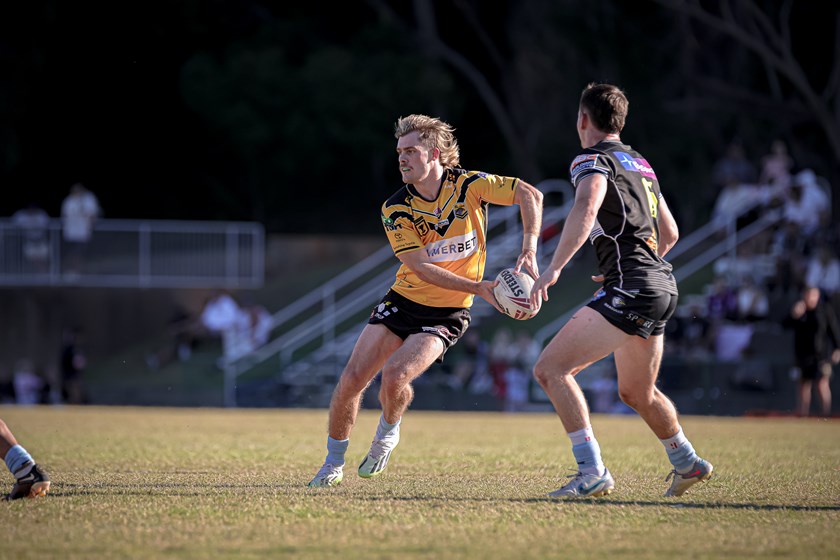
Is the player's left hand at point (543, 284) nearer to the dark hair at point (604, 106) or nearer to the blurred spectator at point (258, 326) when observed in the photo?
the dark hair at point (604, 106)

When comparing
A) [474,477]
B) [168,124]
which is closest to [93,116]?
[168,124]

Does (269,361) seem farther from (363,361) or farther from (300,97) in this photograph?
(363,361)

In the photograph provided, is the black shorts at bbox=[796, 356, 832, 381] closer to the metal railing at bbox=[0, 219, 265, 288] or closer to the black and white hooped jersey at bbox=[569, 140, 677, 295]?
the black and white hooped jersey at bbox=[569, 140, 677, 295]

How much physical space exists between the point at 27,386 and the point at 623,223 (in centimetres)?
2047

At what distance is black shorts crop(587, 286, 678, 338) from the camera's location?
7164mm

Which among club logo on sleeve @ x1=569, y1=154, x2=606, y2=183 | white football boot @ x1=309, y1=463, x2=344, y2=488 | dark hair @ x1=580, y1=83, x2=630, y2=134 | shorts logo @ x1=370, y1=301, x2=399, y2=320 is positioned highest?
dark hair @ x1=580, y1=83, x2=630, y2=134

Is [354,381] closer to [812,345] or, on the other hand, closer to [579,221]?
[579,221]

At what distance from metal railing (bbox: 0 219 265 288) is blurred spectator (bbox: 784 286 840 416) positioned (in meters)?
13.0

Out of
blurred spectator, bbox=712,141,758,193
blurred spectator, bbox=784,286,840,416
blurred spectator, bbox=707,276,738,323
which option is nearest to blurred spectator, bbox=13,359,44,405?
blurred spectator, bbox=707,276,738,323

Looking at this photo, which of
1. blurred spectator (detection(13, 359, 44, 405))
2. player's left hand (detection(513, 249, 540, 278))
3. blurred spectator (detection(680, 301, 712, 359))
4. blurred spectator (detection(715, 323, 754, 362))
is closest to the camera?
player's left hand (detection(513, 249, 540, 278))

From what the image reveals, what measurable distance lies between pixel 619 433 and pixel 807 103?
1517 centimetres

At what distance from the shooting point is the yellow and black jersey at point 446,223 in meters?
8.11

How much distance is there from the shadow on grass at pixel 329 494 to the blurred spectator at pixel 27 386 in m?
18.2

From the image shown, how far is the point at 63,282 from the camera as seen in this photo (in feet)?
89.7
